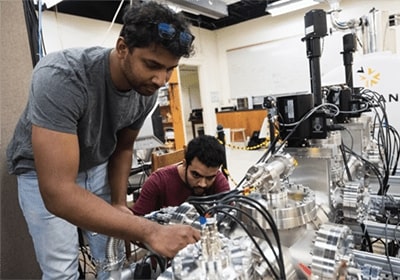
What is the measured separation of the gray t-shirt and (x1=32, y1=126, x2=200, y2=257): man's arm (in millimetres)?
44

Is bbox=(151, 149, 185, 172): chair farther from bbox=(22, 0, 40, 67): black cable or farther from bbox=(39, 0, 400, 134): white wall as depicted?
bbox=(39, 0, 400, 134): white wall

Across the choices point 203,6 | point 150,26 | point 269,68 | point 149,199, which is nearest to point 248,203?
point 150,26

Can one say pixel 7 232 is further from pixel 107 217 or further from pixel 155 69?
pixel 155 69

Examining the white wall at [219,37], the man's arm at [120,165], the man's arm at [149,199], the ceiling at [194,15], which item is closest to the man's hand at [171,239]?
the man's arm at [120,165]

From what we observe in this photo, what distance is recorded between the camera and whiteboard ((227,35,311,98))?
5.99m

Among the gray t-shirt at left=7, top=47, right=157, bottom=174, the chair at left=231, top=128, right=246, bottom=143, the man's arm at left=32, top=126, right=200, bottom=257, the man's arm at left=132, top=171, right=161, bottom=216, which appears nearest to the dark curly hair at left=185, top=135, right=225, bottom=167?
the man's arm at left=132, top=171, right=161, bottom=216

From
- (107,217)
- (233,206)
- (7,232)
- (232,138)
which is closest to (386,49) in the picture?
(233,206)

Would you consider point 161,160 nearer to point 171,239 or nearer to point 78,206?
point 78,206

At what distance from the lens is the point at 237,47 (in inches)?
266

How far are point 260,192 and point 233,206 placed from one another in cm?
11

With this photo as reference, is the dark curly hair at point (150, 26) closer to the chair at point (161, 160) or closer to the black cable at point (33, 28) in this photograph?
the black cable at point (33, 28)

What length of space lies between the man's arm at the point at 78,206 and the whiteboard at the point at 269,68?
5599 mm

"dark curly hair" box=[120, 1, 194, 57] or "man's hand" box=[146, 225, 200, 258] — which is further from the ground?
"dark curly hair" box=[120, 1, 194, 57]

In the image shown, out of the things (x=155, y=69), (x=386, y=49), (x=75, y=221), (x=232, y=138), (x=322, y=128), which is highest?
(x=386, y=49)
